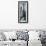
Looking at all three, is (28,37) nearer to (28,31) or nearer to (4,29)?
(28,31)

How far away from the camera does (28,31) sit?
3.58m

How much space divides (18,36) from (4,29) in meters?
0.52

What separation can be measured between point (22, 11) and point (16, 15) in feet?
0.65

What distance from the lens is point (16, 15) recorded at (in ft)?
12.1

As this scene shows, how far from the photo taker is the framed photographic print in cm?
366

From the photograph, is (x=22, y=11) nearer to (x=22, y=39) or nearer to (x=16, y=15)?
(x=16, y=15)

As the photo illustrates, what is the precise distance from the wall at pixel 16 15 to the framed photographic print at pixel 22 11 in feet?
0.27

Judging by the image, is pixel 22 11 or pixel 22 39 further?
pixel 22 11

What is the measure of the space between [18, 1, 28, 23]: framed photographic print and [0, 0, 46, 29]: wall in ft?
0.27

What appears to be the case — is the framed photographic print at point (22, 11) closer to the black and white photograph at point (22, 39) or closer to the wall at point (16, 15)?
the wall at point (16, 15)

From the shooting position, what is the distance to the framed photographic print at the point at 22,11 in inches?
144

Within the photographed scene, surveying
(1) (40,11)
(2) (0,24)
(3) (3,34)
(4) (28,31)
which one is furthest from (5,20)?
(1) (40,11)

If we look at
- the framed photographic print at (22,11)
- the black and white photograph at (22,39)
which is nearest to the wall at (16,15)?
the framed photographic print at (22,11)

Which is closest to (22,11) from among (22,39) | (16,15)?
(16,15)
